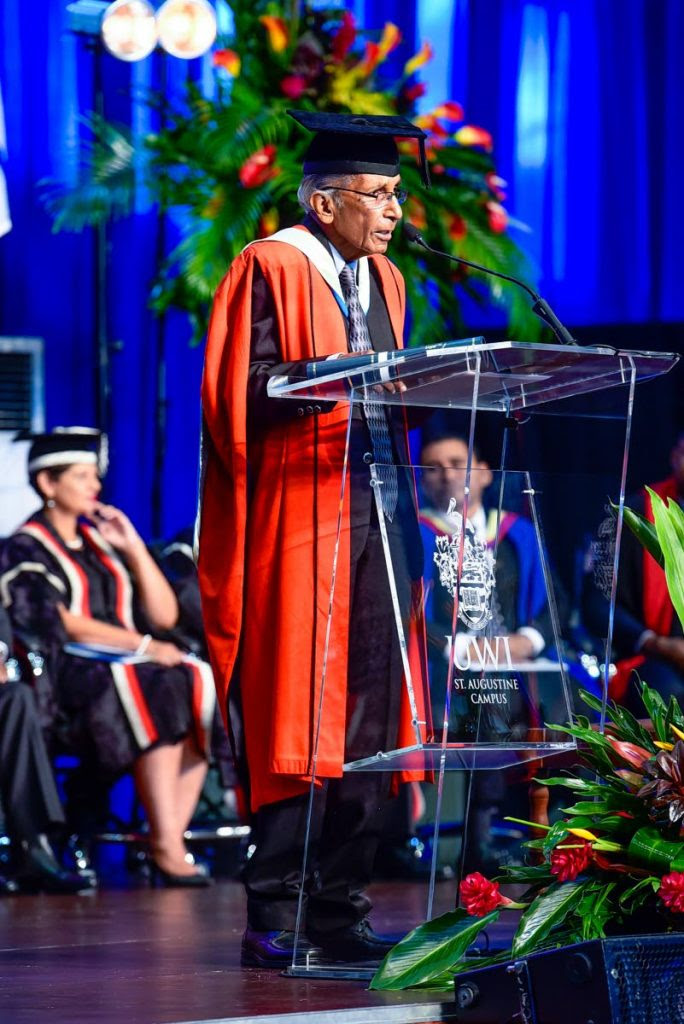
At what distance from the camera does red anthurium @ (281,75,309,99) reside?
516 centimetres

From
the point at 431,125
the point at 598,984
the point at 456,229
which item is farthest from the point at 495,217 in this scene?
the point at 598,984

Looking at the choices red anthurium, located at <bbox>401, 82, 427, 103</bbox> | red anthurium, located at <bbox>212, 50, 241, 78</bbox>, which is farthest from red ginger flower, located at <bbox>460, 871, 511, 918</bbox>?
red anthurium, located at <bbox>212, 50, 241, 78</bbox>

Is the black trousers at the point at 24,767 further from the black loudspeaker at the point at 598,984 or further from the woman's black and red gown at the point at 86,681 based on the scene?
the black loudspeaker at the point at 598,984

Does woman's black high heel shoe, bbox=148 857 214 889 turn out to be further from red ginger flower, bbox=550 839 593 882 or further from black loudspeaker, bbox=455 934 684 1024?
black loudspeaker, bbox=455 934 684 1024

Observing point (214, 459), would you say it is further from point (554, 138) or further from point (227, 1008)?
point (554, 138)

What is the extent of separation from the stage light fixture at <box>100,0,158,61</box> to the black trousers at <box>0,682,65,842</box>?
2.25 m

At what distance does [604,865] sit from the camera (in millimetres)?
2354

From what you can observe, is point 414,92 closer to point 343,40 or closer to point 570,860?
point 343,40

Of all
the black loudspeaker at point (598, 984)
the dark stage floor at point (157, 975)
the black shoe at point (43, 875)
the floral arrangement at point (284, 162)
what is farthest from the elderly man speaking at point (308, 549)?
the floral arrangement at point (284, 162)

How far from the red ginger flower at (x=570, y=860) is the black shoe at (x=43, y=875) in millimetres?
2387

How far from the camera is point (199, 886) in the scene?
15.5 ft

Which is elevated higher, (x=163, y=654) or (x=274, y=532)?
(x=274, y=532)

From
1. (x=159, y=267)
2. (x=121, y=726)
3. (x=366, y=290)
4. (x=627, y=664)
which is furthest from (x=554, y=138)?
(x=366, y=290)

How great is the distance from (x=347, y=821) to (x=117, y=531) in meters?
2.49
